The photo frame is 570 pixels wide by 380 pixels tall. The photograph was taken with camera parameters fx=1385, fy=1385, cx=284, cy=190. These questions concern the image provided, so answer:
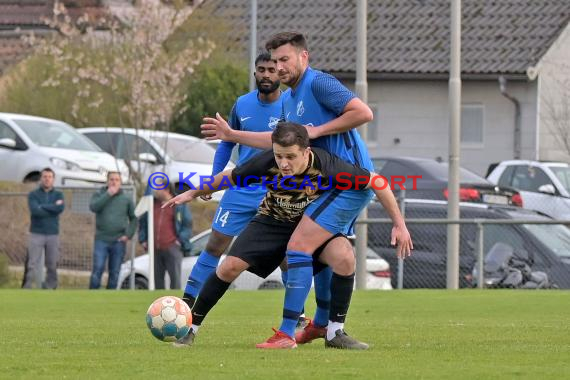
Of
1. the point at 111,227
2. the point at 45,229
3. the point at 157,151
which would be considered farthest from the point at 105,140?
the point at 111,227

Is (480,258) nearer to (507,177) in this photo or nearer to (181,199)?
(507,177)

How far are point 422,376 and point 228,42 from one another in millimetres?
29861

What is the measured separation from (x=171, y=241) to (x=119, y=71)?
36.9 feet

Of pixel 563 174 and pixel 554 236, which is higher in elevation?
pixel 563 174

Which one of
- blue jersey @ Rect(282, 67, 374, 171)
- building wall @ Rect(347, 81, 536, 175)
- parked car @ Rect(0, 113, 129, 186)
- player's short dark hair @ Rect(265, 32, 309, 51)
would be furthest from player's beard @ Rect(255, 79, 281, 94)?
building wall @ Rect(347, 81, 536, 175)

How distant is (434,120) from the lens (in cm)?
3666

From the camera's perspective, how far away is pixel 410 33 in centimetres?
3772

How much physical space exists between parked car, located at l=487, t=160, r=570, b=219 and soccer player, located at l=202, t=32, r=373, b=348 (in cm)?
1615

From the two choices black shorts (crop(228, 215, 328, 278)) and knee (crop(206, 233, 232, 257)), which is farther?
knee (crop(206, 233, 232, 257))

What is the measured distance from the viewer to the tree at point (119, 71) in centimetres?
3062

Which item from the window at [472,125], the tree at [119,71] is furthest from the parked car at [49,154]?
the window at [472,125]

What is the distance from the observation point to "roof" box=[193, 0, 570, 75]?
3625 centimetres

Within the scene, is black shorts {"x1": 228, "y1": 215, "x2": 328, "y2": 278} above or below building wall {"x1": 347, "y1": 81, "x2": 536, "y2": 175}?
below

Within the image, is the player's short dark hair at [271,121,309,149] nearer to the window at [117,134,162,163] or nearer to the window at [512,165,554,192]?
the window at [117,134,162,163]
